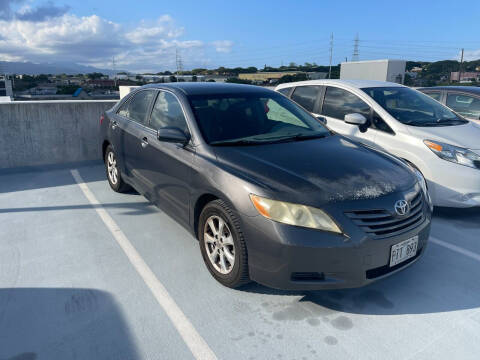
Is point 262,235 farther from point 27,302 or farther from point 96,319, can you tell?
point 27,302

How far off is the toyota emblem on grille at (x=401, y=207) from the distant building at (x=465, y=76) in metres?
38.6

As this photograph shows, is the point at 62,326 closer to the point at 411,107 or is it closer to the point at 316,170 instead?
the point at 316,170

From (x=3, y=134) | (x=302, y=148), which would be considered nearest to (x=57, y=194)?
(x=3, y=134)

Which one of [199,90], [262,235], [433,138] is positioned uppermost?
[199,90]

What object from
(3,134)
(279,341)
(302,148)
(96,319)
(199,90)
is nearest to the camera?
(279,341)

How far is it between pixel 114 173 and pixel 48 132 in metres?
2.38

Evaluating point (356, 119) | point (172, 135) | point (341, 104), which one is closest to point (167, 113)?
point (172, 135)

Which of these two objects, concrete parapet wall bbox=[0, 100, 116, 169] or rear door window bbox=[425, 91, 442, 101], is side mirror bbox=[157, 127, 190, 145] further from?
rear door window bbox=[425, 91, 442, 101]

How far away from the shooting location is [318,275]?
249 centimetres

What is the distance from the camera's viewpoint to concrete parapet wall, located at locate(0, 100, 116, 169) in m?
6.30

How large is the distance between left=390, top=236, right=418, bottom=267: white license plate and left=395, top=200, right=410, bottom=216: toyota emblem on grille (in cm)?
21

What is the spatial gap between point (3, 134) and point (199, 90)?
4323 millimetres

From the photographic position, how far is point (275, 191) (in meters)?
2.52

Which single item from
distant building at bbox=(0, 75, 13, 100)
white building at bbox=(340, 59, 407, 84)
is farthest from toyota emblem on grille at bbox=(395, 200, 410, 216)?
distant building at bbox=(0, 75, 13, 100)
